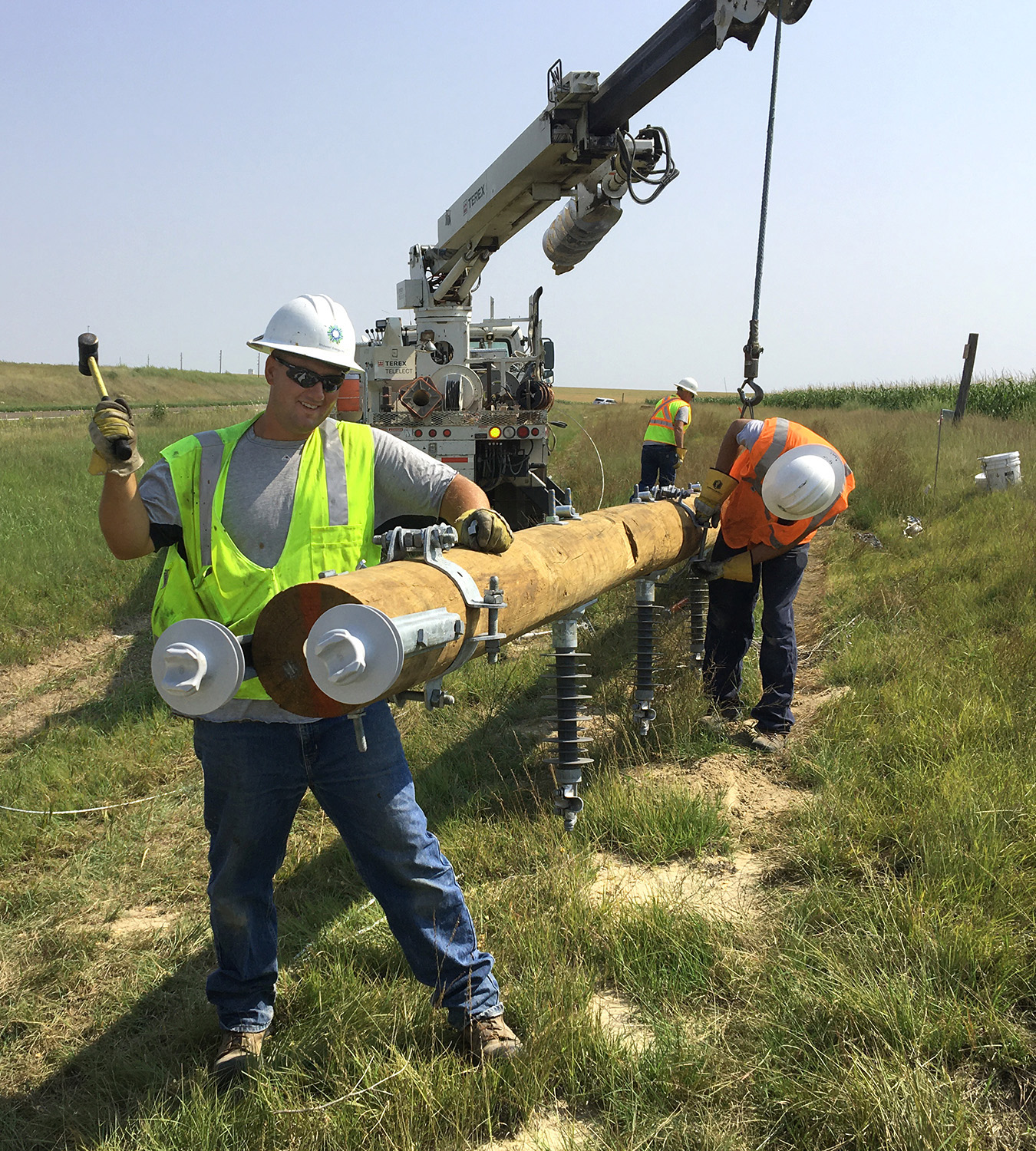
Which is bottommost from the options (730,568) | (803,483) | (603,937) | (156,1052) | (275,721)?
(156,1052)

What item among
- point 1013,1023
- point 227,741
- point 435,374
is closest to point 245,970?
point 227,741

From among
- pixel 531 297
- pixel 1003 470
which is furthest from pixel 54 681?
pixel 1003 470

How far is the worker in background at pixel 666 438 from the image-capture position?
1138 centimetres

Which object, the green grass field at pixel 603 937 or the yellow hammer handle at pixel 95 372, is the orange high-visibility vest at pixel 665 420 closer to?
the green grass field at pixel 603 937

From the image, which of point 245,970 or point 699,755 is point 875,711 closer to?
point 699,755

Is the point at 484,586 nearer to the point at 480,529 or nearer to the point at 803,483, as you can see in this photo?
the point at 480,529

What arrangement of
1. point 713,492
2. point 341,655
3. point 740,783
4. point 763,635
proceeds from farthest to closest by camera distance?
point 713,492 → point 763,635 → point 740,783 → point 341,655

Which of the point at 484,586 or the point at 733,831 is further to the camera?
the point at 733,831

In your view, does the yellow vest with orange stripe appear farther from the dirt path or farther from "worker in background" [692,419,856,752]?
"worker in background" [692,419,856,752]

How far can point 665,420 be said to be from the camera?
450 inches

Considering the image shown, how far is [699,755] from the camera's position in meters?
4.85

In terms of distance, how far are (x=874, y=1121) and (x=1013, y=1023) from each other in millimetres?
640

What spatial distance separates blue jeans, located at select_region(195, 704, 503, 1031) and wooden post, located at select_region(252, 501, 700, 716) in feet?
0.67

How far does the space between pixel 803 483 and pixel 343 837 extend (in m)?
3.17
